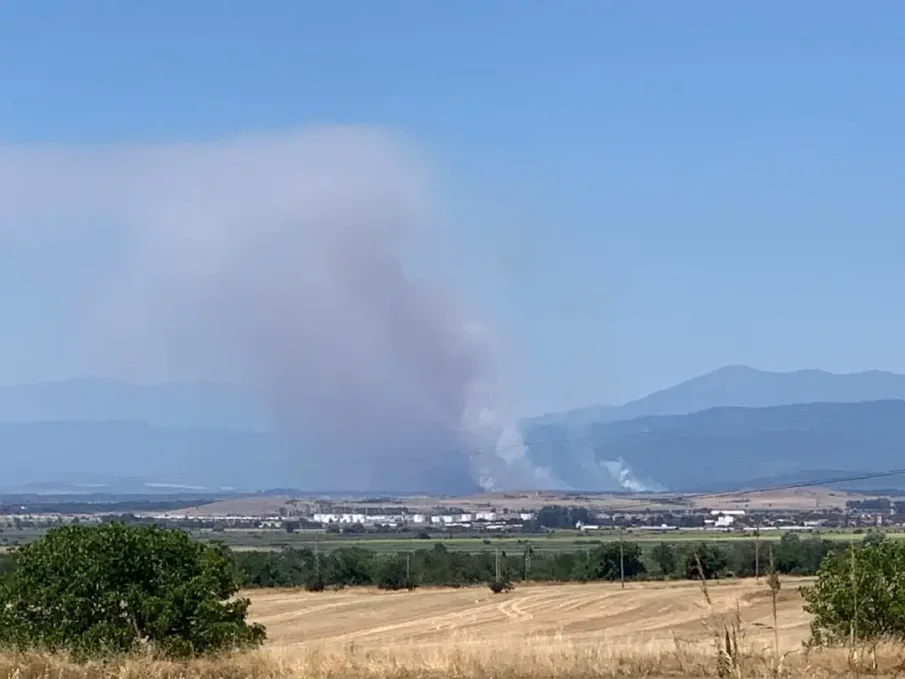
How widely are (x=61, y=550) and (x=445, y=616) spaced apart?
1260 inches

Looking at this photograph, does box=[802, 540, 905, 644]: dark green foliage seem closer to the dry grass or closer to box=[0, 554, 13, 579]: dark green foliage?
the dry grass

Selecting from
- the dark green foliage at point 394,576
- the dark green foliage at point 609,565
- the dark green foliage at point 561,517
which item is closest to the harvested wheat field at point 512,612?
the dark green foliage at point 394,576

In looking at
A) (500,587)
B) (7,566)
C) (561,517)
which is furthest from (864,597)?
(561,517)

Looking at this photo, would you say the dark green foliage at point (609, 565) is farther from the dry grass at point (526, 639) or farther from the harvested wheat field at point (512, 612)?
the harvested wheat field at point (512, 612)

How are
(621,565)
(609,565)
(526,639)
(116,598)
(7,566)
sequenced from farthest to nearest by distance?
1. (609,565)
2. (621,565)
3. (7,566)
4. (526,639)
5. (116,598)

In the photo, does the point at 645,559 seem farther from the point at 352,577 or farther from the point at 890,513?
the point at 890,513

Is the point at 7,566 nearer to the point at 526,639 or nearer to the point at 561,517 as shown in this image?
the point at 526,639

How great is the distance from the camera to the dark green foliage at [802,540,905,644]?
1917 cm

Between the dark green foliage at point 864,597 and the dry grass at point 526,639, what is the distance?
901mm

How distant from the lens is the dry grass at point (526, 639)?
49.8ft

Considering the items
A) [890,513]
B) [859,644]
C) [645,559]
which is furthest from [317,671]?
[890,513]

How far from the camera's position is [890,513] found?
174m

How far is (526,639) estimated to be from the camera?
24.8 meters

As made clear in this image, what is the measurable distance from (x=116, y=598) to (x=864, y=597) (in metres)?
10.3
